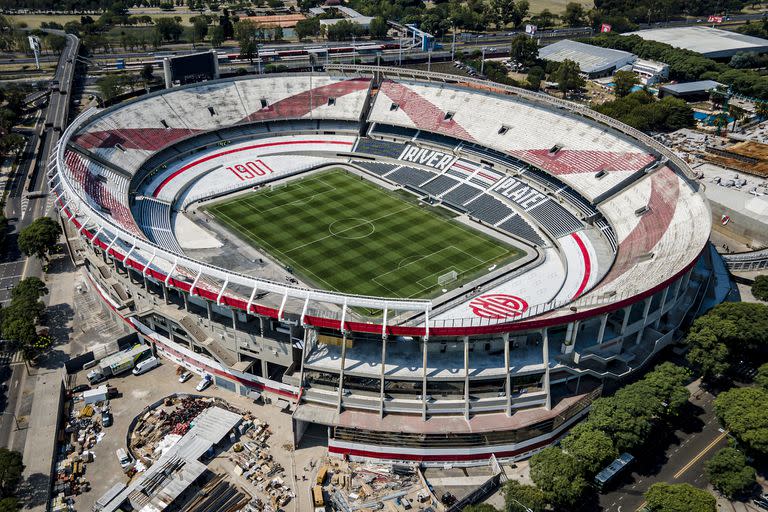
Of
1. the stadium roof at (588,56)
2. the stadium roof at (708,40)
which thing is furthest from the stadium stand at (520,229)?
the stadium roof at (708,40)

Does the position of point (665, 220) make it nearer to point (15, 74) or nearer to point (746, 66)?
point (746, 66)

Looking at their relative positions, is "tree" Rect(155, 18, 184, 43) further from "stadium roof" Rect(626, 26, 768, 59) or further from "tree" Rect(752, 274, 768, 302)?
"tree" Rect(752, 274, 768, 302)

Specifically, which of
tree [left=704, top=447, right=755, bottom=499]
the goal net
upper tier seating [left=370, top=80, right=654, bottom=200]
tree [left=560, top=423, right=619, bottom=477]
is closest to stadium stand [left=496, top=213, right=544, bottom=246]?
upper tier seating [left=370, top=80, right=654, bottom=200]

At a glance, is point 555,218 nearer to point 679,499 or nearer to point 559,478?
point 559,478

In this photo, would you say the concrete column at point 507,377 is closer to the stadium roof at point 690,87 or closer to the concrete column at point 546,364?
the concrete column at point 546,364

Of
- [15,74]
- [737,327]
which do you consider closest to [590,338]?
[737,327]
